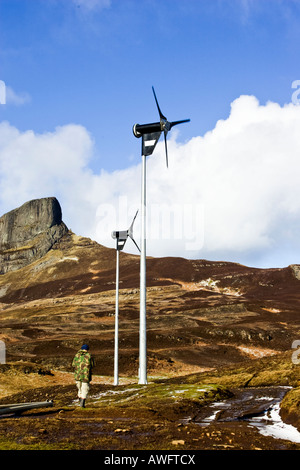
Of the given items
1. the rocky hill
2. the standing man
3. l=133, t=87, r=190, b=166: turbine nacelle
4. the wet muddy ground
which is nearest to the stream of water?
the wet muddy ground

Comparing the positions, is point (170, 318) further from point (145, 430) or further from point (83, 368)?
point (145, 430)

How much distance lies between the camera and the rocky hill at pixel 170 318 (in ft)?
207

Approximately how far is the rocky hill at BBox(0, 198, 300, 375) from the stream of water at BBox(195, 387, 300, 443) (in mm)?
30283

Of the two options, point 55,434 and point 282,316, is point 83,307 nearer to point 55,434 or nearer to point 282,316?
point 282,316

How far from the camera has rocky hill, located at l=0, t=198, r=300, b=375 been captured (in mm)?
63062

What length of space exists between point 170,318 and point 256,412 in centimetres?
8642

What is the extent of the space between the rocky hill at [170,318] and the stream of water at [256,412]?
3028 cm

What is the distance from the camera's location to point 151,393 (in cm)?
2156

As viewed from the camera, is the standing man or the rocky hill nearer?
the standing man

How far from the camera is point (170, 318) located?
102m

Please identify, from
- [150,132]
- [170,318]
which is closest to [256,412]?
[150,132]

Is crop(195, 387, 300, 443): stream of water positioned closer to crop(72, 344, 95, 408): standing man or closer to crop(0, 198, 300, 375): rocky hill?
crop(72, 344, 95, 408): standing man

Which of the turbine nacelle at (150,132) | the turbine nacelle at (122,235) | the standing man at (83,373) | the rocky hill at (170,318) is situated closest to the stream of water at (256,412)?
the standing man at (83,373)

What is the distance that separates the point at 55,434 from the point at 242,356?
2304 inches
